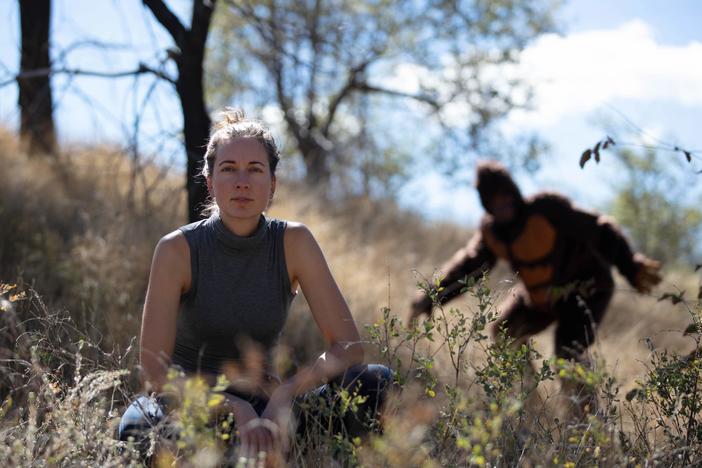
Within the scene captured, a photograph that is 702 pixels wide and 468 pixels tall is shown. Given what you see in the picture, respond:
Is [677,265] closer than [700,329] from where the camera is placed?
No

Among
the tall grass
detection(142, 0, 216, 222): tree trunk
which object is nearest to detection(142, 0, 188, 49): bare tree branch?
detection(142, 0, 216, 222): tree trunk

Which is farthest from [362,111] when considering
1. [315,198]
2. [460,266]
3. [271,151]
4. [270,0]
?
[271,151]

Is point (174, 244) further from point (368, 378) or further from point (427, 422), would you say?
point (427, 422)

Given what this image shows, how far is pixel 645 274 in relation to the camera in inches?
206

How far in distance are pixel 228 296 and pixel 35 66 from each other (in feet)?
19.7

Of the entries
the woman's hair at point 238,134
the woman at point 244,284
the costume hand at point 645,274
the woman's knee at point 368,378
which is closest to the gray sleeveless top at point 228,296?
the woman at point 244,284

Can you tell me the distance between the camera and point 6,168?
7.15 m

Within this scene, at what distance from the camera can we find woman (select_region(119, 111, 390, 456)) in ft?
10.0

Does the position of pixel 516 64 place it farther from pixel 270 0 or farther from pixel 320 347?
pixel 320 347

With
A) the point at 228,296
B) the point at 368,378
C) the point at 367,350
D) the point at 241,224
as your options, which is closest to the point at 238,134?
the point at 241,224

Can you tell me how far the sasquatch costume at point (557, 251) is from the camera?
211 inches

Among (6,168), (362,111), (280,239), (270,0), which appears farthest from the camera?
(362,111)

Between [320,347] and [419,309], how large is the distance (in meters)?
0.86

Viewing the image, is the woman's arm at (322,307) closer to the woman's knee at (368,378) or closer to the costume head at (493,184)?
the woman's knee at (368,378)
